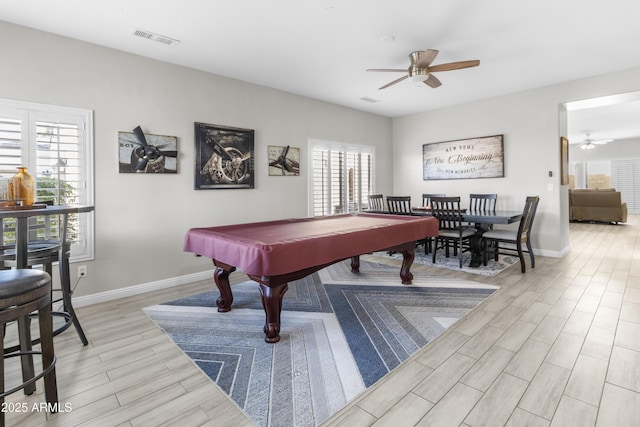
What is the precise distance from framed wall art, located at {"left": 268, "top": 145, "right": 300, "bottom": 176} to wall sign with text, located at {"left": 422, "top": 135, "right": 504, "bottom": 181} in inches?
116

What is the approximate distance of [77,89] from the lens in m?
3.24

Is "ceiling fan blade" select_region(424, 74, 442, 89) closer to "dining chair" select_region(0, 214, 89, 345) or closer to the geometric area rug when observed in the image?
the geometric area rug

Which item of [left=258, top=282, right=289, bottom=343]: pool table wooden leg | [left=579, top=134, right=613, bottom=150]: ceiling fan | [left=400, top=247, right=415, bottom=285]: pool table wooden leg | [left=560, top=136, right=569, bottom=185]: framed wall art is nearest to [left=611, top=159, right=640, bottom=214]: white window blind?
[left=579, top=134, right=613, bottom=150]: ceiling fan

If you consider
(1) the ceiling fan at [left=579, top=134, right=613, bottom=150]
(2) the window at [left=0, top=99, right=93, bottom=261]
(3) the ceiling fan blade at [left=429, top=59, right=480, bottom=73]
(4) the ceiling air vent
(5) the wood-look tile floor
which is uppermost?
(1) the ceiling fan at [left=579, top=134, right=613, bottom=150]

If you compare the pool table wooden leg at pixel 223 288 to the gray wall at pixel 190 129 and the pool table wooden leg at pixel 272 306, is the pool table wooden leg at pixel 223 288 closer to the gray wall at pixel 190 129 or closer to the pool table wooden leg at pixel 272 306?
the pool table wooden leg at pixel 272 306

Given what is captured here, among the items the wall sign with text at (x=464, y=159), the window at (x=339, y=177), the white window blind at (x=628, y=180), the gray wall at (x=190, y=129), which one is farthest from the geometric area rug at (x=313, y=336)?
the white window blind at (x=628, y=180)

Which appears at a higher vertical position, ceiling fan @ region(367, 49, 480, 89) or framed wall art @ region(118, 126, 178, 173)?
ceiling fan @ region(367, 49, 480, 89)

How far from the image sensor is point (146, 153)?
3648mm

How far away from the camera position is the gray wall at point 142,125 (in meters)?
3.08

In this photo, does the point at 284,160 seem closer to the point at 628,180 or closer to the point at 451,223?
the point at 451,223

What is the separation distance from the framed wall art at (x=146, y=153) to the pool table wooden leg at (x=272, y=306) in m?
2.25

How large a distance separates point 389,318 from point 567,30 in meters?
3.39

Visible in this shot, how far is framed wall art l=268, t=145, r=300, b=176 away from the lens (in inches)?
193

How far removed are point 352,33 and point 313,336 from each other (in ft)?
9.58
